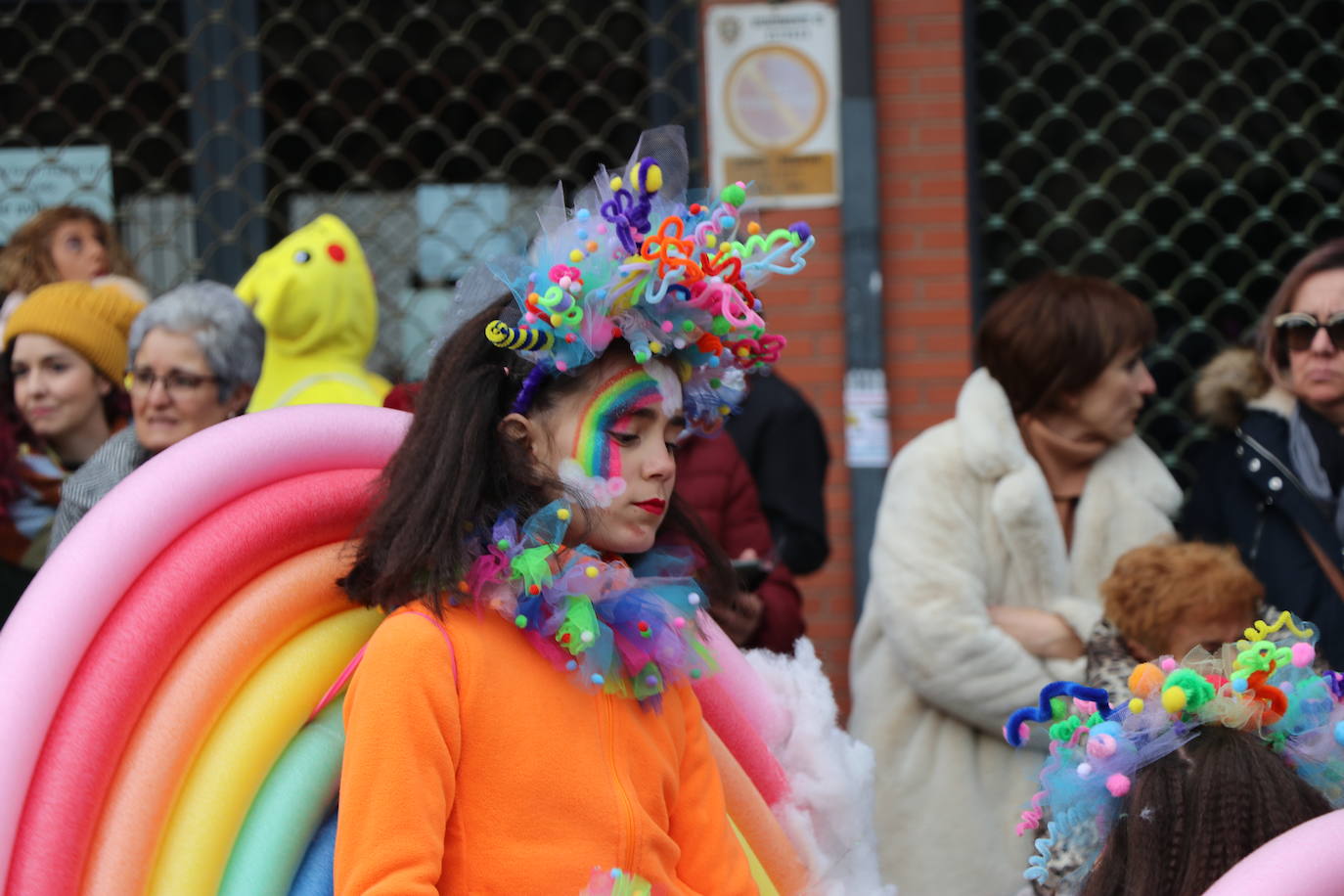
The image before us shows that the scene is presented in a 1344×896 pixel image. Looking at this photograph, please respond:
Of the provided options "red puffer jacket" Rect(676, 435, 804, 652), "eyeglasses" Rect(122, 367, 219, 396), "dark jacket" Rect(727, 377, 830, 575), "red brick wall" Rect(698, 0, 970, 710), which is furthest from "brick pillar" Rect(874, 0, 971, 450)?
"eyeglasses" Rect(122, 367, 219, 396)

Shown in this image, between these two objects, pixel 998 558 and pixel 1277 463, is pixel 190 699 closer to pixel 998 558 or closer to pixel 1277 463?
pixel 998 558

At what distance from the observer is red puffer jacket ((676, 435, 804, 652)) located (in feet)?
11.3

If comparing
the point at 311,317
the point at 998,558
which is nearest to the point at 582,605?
the point at 998,558

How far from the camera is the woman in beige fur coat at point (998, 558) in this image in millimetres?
3158

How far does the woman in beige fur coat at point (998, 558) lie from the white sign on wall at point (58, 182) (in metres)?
3.15

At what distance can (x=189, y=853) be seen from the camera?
1.92 m

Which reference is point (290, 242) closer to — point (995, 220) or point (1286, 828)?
point (995, 220)

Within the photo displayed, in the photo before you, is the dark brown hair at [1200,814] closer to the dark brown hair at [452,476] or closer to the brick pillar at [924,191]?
the dark brown hair at [452,476]

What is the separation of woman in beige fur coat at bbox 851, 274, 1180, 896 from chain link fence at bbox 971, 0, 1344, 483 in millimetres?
1866

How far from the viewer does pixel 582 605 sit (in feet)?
6.19

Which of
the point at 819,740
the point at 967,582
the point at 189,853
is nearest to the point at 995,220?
the point at 967,582

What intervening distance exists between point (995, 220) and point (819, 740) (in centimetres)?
312

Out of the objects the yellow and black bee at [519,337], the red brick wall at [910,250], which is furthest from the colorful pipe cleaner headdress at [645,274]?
the red brick wall at [910,250]

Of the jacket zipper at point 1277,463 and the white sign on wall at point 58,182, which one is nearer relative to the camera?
the jacket zipper at point 1277,463
